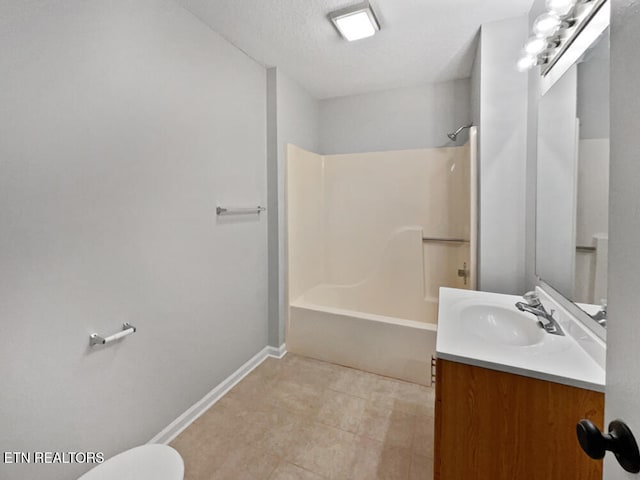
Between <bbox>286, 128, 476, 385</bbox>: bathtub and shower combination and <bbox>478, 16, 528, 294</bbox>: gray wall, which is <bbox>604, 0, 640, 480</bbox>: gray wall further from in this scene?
<bbox>286, 128, 476, 385</bbox>: bathtub and shower combination

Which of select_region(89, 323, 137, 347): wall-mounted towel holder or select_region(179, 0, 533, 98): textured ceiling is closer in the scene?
select_region(89, 323, 137, 347): wall-mounted towel holder

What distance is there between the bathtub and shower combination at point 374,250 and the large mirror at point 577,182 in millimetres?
804

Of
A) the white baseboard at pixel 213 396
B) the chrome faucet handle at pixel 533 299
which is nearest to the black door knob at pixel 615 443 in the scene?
the chrome faucet handle at pixel 533 299

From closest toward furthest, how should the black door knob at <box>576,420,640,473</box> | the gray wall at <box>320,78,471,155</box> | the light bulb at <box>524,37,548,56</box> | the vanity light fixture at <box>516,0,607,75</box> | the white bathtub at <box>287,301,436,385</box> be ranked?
1. the black door knob at <box>576,420,640,473</box>
2. the vanity light fixture at <box>516,0,607,75</box>
3. the light bulb at <box>524,37,548,56</box>
4. the white bathtub at <box>287,301,436,385</box>
5. the gray wall at <box>320,78,471,155</box>

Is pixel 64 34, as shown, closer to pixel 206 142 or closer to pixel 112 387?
pixel 206 142

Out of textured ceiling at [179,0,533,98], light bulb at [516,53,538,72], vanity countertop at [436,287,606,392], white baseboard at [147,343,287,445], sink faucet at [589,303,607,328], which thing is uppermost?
textured ceiling at [179,0,533,98]

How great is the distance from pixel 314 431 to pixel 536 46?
2372mm

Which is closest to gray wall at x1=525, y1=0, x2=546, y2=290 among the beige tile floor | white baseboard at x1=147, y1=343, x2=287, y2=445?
the beige tile floor

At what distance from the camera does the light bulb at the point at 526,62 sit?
1.49 m

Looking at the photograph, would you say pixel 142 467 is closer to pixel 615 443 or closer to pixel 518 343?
pixel 615 443

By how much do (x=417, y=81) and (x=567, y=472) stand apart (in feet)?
9.20

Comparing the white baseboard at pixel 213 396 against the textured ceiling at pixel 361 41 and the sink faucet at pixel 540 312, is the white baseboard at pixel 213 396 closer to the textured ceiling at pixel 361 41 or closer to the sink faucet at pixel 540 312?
the sink faucet at pixel 540 312

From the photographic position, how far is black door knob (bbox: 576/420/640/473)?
1.43 ft

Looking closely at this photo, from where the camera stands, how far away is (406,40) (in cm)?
201
